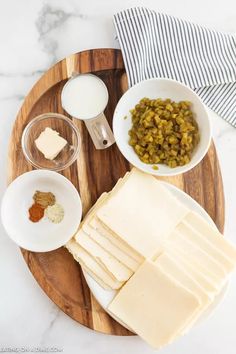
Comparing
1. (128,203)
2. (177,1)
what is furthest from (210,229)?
(177,1)

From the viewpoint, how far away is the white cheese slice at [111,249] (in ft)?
6.06

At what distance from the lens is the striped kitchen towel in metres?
1.95

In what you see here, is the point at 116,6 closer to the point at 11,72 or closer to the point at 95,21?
the point at 95,21

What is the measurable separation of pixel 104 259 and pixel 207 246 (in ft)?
1.25

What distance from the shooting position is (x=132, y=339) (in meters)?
1.99

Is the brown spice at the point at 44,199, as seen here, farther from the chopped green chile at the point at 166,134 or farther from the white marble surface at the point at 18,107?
the chopped green chile at the point at 166,134

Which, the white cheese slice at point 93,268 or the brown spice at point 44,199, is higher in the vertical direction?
the brown spice at point 44,199

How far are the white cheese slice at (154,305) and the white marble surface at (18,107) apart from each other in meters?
0.21

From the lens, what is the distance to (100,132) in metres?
1.93

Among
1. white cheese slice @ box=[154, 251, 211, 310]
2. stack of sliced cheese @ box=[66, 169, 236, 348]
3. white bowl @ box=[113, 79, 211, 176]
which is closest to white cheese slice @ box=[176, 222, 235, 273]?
stack of sliced cheese @ box=[66, 169, 236, 348]

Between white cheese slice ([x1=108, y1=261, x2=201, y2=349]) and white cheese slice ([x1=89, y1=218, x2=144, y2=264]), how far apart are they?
5 centimetres

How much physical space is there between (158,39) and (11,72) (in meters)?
0.61

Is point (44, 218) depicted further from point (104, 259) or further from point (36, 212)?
point (104, 259)

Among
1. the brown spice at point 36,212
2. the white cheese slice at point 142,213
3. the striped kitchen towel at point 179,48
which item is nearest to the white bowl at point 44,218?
the brown spice at point 36,212
